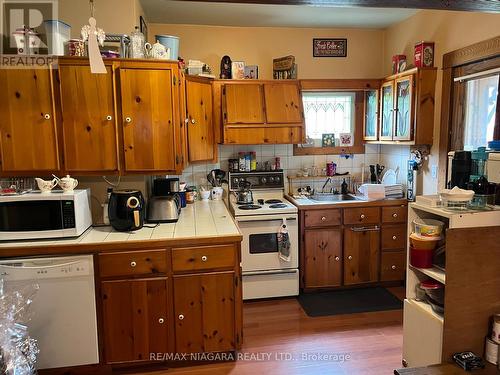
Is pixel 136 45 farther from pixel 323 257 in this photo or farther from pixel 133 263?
pixel 323 257

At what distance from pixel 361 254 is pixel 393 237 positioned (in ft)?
1.20

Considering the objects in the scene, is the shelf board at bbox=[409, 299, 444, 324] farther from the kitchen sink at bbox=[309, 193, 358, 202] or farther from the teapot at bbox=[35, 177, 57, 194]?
the teapot at bbox=[35, 177, 57, 194]

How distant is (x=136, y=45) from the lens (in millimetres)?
2596

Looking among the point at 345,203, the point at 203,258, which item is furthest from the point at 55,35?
the point at 345,203

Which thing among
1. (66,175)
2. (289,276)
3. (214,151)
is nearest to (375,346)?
(289,276)

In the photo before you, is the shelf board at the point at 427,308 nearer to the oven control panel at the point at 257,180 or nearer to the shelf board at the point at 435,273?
the shelf board at the point at 435,273

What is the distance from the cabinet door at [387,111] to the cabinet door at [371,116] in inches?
2.7

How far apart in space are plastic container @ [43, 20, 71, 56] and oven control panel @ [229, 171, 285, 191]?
1908 mm

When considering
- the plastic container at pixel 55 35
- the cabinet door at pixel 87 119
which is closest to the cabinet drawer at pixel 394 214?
the cabinet door at pixel 87 119

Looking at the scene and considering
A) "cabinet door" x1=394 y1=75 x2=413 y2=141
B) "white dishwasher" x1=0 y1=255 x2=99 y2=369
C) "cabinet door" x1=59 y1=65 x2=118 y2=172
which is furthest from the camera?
"cabinet door" x1=394 y1=75 x2=413 y2=141

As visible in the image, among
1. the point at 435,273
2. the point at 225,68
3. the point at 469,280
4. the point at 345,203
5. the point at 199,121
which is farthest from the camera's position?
the point at 225,68

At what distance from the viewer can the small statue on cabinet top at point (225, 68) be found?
3.62 m

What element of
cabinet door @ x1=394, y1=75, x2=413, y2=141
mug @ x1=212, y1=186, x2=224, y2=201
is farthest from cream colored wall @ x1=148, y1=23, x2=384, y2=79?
mug @ x1=212, y1=186, x2=224, y2=201

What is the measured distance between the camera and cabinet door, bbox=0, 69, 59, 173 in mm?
2443
